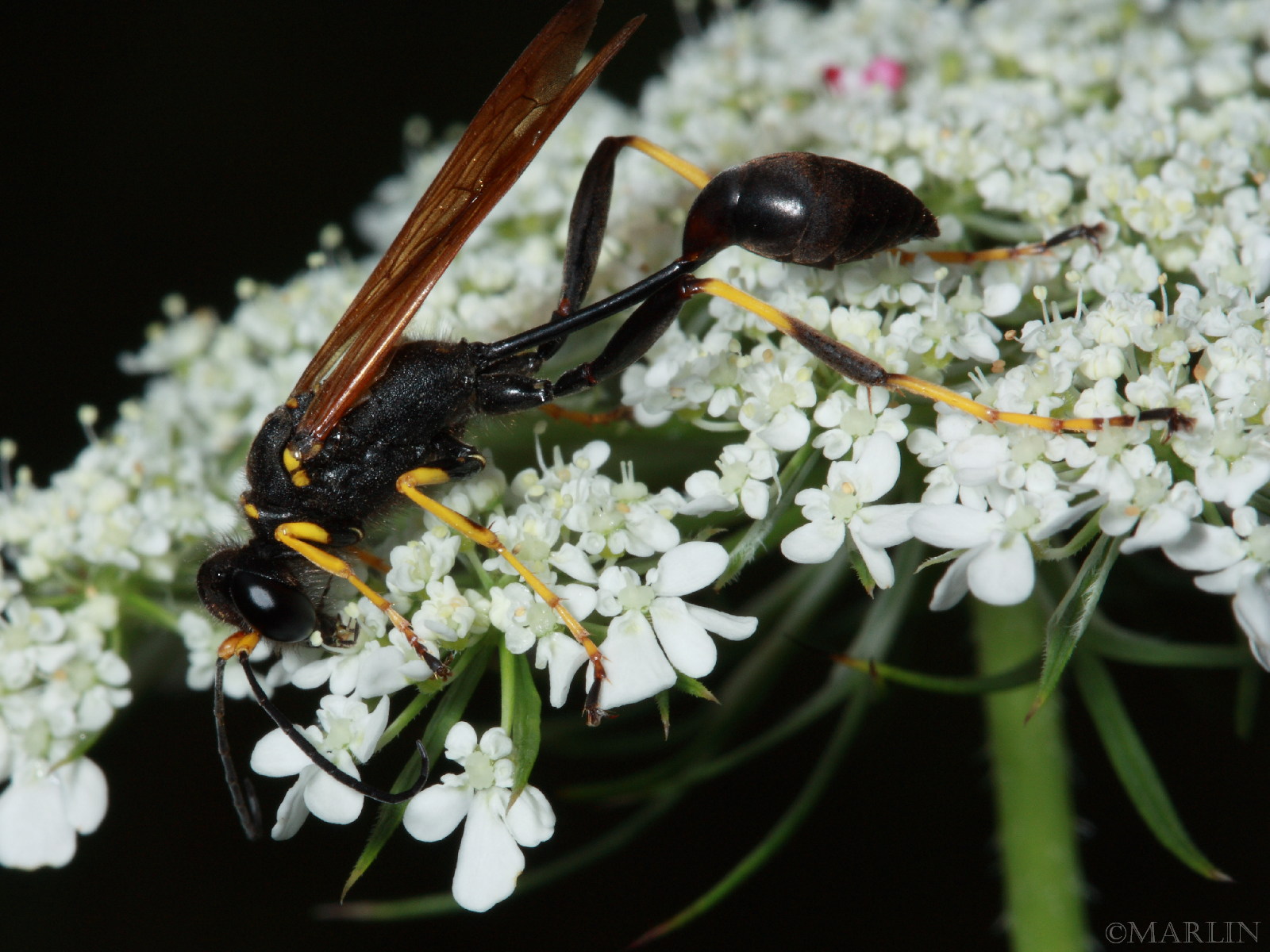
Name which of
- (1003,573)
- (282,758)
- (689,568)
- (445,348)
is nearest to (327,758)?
(282,758)

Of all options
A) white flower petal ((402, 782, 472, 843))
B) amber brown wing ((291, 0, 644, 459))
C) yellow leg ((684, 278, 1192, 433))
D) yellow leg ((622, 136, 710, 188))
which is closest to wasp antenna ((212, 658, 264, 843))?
white flower petal ((402, 782, 472, 843))

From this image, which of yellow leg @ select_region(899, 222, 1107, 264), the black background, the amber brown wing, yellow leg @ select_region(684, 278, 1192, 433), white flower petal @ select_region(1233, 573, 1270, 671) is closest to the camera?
white flower petal @ select_region(1233, 573, 1270, 671)

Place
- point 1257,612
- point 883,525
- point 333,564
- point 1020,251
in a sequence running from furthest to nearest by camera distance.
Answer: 1. point 1020,251
2. point 333,564
3. point 883,525
4. point 1257,612

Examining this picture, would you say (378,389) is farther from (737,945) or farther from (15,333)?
(15,333)

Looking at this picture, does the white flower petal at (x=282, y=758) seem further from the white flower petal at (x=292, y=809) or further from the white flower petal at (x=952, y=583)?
the white flower petal at (x=952, y=583)

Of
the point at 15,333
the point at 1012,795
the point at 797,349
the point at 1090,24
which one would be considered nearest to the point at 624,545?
the point at 797,349

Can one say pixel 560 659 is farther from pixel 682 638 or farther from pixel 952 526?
pixel 952 526

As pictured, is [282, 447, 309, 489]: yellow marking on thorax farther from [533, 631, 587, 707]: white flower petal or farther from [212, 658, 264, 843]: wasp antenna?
[533, 631, 587, 707]: white flower petal
